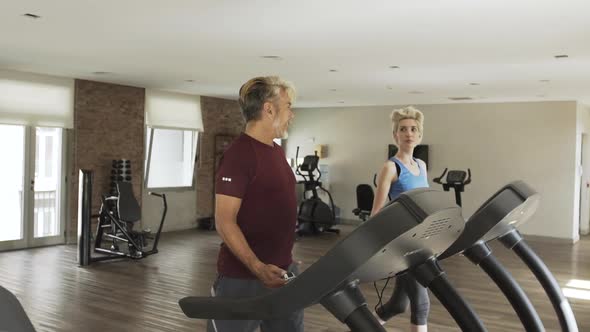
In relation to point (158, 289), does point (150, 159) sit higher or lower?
higher

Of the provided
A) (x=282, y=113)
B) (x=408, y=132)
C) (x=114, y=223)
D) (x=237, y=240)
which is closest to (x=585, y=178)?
(x=114, y=223)

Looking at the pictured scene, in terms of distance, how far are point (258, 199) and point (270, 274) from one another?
27cm

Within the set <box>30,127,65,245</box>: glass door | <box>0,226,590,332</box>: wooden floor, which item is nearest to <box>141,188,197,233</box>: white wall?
<box>0,226,590,332</box>: wooden floor

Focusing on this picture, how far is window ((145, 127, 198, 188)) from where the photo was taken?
9409 mm

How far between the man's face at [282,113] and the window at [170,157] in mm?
7709

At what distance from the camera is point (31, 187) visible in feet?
25.2

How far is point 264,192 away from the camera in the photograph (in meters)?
1.83

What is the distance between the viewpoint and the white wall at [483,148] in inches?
361

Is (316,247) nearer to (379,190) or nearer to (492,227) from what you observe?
(379,190)

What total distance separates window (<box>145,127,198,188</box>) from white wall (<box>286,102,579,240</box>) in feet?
8.70

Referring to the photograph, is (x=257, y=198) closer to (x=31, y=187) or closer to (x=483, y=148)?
(x=31, y=187)

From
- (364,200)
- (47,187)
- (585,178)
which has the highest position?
(585,178)

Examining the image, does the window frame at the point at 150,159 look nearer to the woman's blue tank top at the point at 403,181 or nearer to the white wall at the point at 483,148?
the white wall at the point at 483,148

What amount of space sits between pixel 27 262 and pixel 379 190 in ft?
17.2
